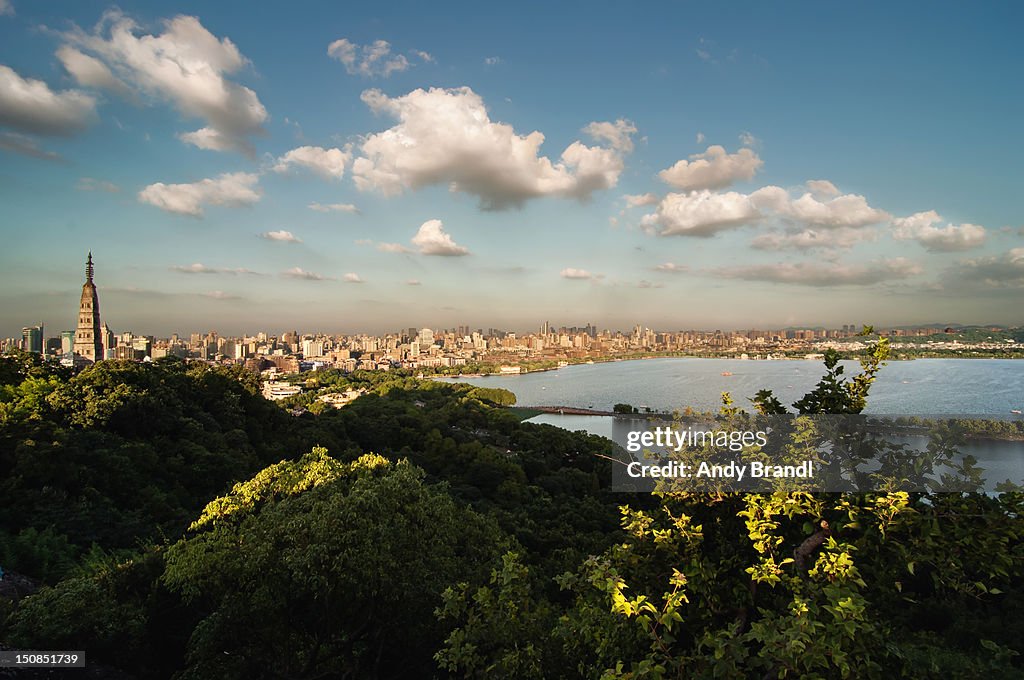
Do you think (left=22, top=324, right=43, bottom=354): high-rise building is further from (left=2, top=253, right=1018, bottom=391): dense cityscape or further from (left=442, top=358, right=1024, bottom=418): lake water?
(left=442, top=358, right=1024, bottom=418): lake water

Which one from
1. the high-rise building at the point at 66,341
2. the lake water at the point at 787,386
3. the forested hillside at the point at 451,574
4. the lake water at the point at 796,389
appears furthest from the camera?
the high-rise building at the point at 66,341

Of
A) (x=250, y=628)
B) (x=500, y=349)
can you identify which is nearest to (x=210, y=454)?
(x=250, y=628)

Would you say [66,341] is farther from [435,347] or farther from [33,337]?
[435,347]

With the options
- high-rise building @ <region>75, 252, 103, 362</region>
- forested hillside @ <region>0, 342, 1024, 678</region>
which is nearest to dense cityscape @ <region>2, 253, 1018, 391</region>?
high-rise building @ <region>75, 252, 103, 362</region>

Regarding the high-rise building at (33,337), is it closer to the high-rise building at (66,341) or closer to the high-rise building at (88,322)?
the high-rise building at (66,341)

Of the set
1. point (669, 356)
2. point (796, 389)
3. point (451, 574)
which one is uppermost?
point (451, 574)

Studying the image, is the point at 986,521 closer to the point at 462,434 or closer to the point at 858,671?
the point at 858,671


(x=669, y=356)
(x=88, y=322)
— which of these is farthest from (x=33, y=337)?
(x=669, y=356)

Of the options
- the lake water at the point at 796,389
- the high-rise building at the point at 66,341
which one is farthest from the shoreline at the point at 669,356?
the high-rise building at the point at 66,341
